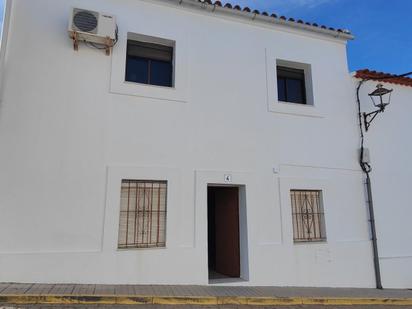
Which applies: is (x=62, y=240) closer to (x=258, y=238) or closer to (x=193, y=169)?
(x=193, y=169)

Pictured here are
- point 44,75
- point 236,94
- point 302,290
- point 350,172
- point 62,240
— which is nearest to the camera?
point 62,240

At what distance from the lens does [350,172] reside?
27.1 ft

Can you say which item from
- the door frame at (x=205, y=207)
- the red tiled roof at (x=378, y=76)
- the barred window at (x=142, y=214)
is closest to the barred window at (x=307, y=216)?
the door frame at (x=205, y=207)

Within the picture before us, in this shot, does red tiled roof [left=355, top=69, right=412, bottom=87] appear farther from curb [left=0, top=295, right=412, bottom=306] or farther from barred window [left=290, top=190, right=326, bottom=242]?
curb [left=0, top=295, right=412, bottom=306]

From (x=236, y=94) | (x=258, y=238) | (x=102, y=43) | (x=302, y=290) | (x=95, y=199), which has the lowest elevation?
(x=302, y=290)

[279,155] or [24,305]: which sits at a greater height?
[279,155]

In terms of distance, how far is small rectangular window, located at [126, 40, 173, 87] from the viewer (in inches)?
288

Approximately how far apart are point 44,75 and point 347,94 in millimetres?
7467

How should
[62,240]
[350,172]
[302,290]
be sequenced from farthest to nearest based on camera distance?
[350,172], [302,290], [62,240]

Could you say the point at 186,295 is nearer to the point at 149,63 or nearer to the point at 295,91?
the point at 149,63

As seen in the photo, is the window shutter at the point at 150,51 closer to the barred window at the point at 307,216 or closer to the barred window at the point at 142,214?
the barred window at the point at 142,214

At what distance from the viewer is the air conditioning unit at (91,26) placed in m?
6.21

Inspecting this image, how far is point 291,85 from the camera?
29.1 ft

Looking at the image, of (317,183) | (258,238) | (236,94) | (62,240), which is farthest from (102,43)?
(317,183)
